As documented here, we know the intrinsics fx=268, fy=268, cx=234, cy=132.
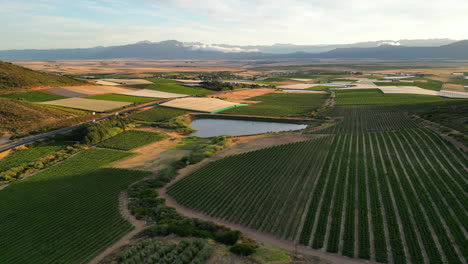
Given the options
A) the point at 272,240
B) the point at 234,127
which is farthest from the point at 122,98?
the point at 272,240

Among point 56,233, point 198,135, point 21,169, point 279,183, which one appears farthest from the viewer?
point 198,135

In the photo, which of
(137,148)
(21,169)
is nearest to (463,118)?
(137,148)

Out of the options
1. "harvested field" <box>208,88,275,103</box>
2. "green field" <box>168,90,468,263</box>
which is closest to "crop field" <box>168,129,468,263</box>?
"green field" <box>168,90,468,263</box>

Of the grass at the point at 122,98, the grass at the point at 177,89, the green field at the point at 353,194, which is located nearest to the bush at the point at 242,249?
the green field at the point at 353,194

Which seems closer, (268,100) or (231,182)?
(231,182)

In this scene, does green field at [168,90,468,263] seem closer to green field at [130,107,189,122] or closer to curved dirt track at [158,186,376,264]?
curved dirt track at [158,186,376,264]

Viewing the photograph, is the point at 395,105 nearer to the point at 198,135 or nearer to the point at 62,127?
the point at 198,135

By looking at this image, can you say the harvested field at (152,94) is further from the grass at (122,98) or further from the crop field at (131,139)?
the crop field at (131,139)
